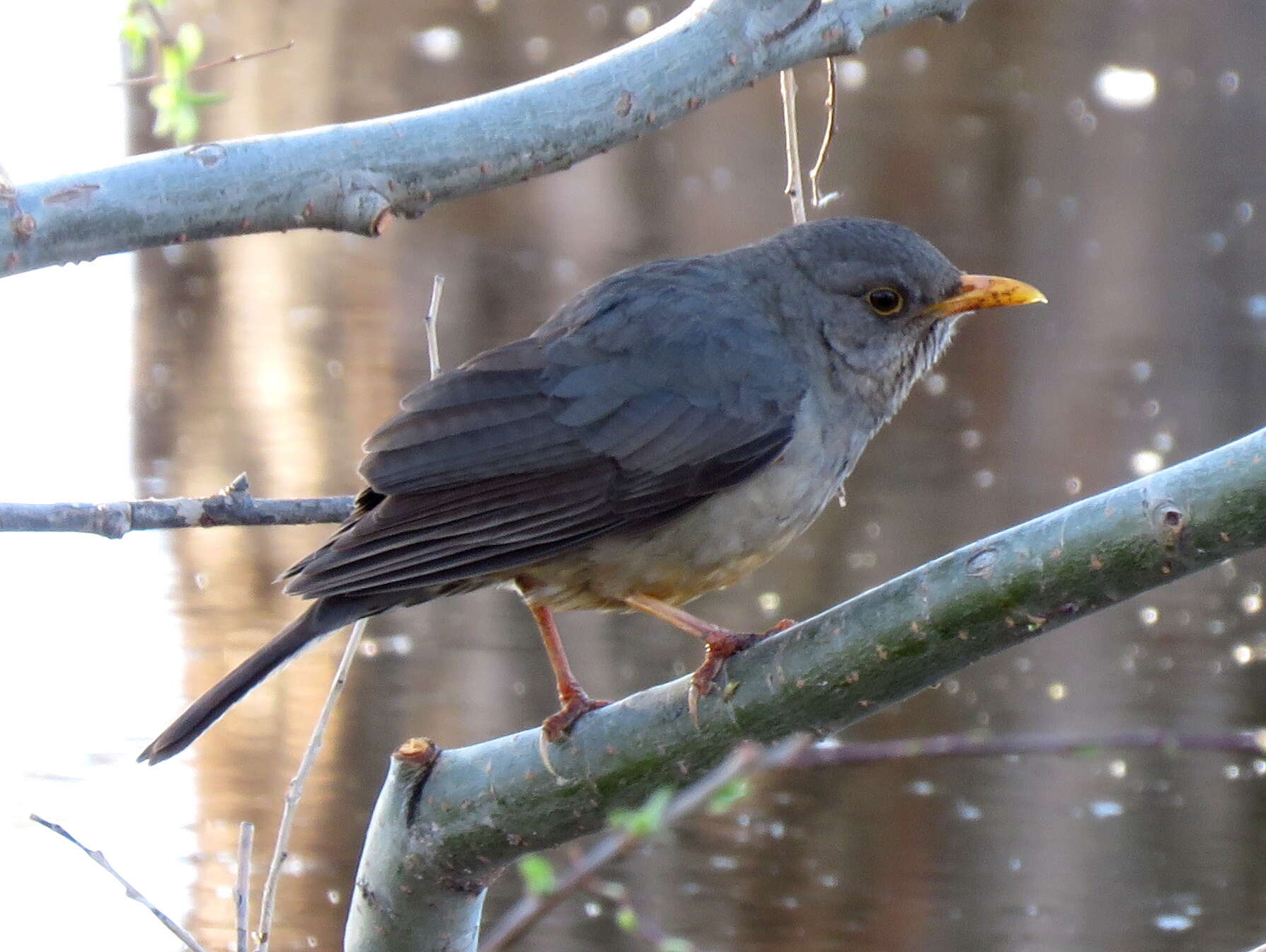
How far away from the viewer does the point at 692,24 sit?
2.88 m

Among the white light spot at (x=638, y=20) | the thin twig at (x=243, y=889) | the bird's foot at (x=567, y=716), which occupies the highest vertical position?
the white light spot at (x=638, y=20)

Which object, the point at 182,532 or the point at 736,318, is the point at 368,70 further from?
the point at 736,318

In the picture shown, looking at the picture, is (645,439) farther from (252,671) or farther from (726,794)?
(726,794)

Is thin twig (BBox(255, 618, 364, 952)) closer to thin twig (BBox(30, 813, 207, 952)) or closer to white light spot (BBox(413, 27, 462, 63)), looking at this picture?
thin twig (BBox(30, 813, 207, 952))

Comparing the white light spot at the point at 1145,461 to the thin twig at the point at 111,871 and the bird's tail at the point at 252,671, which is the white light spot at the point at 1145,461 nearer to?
the bird's tail at the point at 252,671

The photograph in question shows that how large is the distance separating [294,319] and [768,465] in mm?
8443

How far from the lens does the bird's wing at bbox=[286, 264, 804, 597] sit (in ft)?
11.5

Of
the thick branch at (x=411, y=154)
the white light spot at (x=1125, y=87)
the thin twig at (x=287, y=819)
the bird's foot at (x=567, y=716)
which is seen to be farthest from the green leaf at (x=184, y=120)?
the white light spot at (x=1125, y=87)

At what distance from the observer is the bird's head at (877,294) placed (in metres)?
4.00

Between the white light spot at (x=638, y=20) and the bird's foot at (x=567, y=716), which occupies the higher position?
the white light spot at (x=638, y=20)

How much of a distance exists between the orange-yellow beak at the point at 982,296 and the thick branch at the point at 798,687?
4.14ft

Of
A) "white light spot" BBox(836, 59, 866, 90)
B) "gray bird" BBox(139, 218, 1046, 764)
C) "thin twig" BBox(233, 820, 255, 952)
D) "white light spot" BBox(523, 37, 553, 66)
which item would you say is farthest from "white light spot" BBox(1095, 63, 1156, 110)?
"thin twig" BBox(233, 820, 255, 952)

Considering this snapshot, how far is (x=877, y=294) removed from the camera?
4.05m

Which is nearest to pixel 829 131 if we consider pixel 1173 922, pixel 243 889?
pixel 243 889
